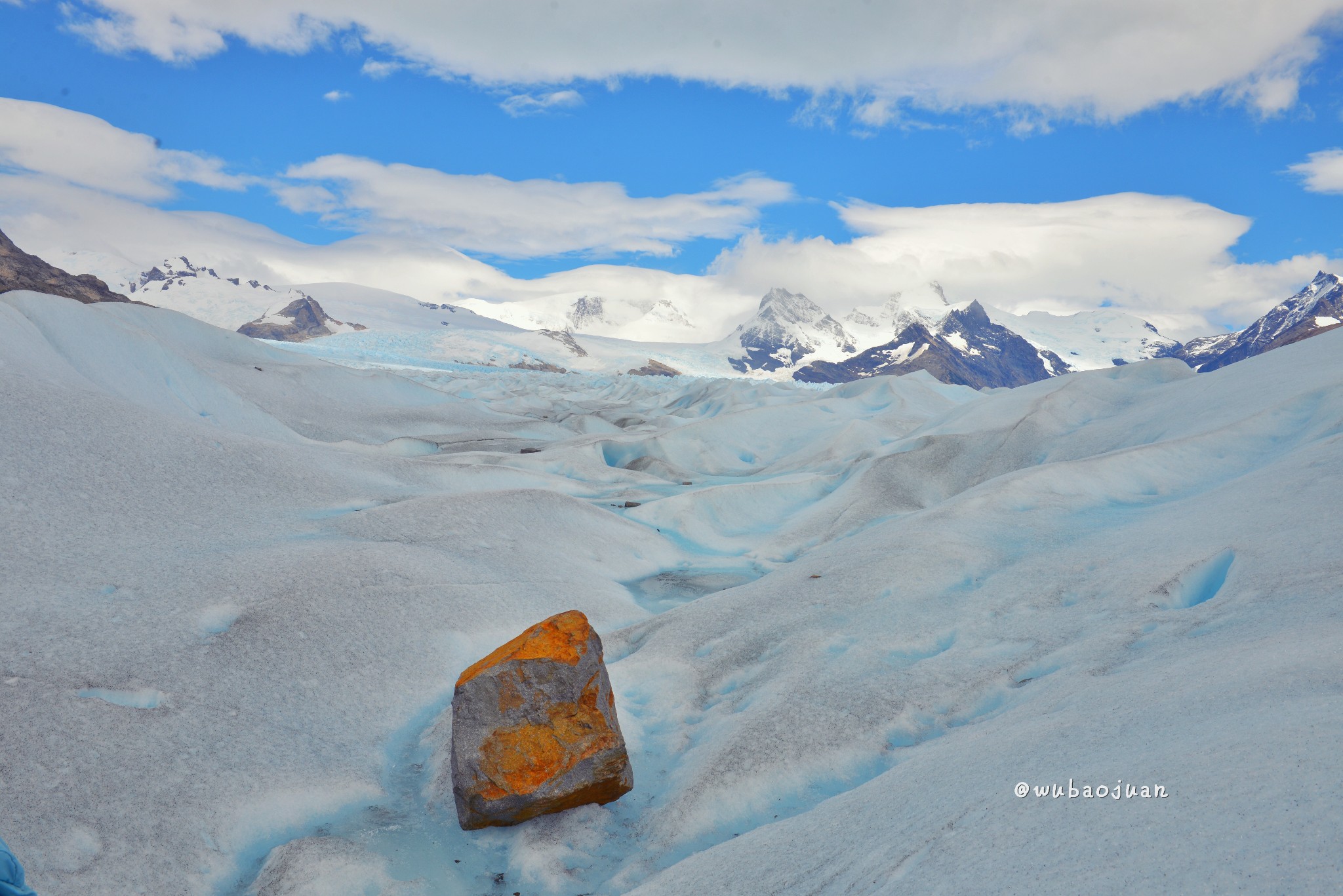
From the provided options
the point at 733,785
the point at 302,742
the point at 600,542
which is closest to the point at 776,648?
the point at 733,785

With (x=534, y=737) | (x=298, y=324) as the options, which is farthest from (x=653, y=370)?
(x=534, y=737)

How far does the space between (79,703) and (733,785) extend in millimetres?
3445

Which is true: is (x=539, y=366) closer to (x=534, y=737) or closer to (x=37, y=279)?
(x=37, y=279)

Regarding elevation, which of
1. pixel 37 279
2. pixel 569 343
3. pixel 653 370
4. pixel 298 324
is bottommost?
pixel 37 279

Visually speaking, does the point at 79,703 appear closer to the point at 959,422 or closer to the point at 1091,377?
the point at 959,422

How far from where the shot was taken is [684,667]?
5.45m

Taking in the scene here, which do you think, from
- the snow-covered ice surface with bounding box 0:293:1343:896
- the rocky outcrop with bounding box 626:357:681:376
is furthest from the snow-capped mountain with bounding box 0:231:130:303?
the rocky outcrop with bounding box 626:357:681:376

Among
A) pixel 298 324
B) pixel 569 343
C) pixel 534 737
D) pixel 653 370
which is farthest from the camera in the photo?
pixel 298 324

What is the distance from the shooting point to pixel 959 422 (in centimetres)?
1521

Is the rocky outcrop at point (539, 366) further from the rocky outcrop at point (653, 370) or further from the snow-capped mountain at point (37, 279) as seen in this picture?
the snow-capped mountain at point (37, 279)

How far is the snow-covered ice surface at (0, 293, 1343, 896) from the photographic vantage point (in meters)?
2.67

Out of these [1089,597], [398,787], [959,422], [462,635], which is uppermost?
[959,422]

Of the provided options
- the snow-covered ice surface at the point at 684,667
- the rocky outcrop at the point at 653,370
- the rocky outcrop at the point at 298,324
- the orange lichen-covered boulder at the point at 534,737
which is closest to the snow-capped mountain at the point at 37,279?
the snow-covered ice surface at the point at 684,667

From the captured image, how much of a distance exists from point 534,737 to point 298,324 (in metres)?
152
